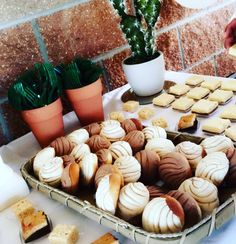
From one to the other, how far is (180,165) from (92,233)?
191 mm

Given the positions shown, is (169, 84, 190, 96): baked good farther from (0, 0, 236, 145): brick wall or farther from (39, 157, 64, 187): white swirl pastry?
(39, 157, 64, 187): white swirl pastry

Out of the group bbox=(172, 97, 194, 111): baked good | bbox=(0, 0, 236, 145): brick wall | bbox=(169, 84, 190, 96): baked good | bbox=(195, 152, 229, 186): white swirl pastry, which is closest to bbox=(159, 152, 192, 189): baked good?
bbox=(195, 152, 229, 186): white swirl pastry

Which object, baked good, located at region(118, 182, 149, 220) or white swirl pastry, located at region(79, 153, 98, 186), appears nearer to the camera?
baked good, located at region(118, 182, 149, 220)

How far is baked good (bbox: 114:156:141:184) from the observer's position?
0.68 m

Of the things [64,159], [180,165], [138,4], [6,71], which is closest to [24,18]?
[6,71]

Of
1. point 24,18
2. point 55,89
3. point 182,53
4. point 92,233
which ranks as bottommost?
point 182,53

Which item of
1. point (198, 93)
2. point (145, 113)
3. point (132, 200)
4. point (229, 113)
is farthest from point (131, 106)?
point (132, 200)

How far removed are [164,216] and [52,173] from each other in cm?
27

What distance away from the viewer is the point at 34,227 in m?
0.65

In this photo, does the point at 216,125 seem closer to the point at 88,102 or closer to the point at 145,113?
the point at 145,113

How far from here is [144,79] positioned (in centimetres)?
114

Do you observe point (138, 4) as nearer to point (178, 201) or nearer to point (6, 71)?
point (6, 71)

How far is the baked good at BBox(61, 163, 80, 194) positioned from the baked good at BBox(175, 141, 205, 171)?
197 mm

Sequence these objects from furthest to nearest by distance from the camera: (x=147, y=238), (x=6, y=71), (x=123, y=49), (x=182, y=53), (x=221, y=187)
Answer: (x=182, y=53) < (x=123, y=49) < (x=6, y=71) < (x=221, y=187) < (x=147, y=238)
